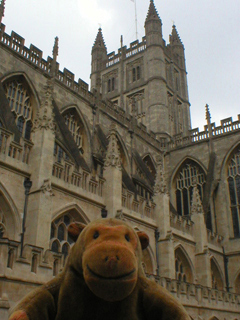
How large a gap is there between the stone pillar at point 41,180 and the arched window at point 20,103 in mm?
4067

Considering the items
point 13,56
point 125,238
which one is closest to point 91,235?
point 125,238

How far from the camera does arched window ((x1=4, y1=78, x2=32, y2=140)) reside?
16172 millimetres

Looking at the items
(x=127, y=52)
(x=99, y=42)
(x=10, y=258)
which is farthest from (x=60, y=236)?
(x=99, y=42)

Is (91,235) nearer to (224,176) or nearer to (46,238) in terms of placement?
(46,238)

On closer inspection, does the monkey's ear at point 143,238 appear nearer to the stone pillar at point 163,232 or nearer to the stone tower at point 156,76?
the stone pillar at point 163,232

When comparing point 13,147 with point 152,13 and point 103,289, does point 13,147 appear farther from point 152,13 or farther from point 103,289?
point 152,13

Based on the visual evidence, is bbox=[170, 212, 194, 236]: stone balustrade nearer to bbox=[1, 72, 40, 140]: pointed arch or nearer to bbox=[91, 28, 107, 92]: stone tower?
bbox=[1, 72, 40, 140]: pointed arch

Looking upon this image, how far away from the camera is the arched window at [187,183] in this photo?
83.5ft

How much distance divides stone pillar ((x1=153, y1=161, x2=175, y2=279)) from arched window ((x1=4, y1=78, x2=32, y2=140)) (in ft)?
21.2

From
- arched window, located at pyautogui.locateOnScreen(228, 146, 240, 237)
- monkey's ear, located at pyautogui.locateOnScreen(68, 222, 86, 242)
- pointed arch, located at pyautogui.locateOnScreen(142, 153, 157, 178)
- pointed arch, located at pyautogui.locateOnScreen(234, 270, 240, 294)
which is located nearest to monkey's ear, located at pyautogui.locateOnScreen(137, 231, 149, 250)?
monkey's ear, located at pyautogui.locateOnScreen(68, 222, 86, 242)

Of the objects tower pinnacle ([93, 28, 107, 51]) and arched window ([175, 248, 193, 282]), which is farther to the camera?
tower pinnacle ([93, 28, 107, 51])

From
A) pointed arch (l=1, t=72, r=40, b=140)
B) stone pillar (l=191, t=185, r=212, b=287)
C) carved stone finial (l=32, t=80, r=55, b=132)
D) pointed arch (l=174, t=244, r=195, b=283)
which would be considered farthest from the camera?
stone pillar (l=191, t=185, r=212, b=287)

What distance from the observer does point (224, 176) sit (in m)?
24.4

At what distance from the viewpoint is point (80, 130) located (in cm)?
1959
